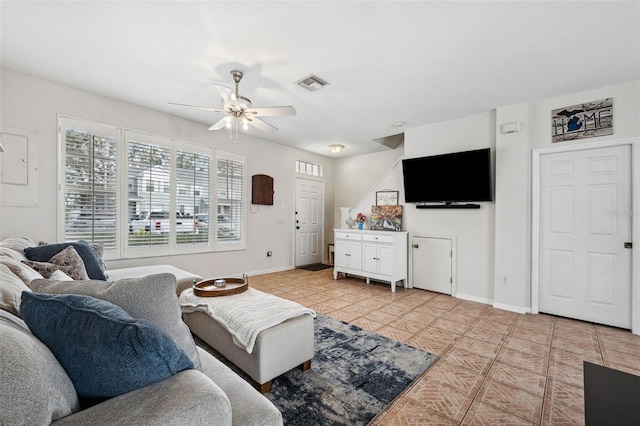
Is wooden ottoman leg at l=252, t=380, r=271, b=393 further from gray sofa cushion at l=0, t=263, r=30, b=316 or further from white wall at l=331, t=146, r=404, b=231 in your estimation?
white wall at l=331, t=146, r=404, b=231

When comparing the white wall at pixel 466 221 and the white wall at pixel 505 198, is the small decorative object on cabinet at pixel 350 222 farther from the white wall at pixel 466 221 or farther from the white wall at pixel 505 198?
the white wall at pixel 505 198

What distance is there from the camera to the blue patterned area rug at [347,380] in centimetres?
171

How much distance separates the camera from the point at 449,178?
Result: 162 inches

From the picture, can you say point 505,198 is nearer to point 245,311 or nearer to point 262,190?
point 245,311

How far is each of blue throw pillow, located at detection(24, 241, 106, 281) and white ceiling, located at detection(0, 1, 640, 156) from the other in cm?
185

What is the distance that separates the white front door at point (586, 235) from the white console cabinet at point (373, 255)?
6.00 feet

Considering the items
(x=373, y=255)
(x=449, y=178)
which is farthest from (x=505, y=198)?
(x=373, y=255)

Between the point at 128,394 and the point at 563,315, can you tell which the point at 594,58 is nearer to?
the point at 563,315

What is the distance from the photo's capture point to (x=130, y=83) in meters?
3.23

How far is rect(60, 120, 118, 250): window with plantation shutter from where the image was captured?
336 centimetres

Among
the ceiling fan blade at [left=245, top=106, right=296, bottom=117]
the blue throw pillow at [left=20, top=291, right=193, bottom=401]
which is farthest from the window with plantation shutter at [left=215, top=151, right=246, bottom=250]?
the blue throw pillow at [left=20, top=291, right=193, bottom=401]

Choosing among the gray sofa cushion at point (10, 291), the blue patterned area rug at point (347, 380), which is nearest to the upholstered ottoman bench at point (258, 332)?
the blue patterned area rug at point (347, 380)

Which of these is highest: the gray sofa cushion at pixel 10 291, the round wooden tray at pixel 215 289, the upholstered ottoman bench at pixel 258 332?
the gray sofa cushion at pixel 10 291

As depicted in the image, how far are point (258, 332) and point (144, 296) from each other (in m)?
0.94
